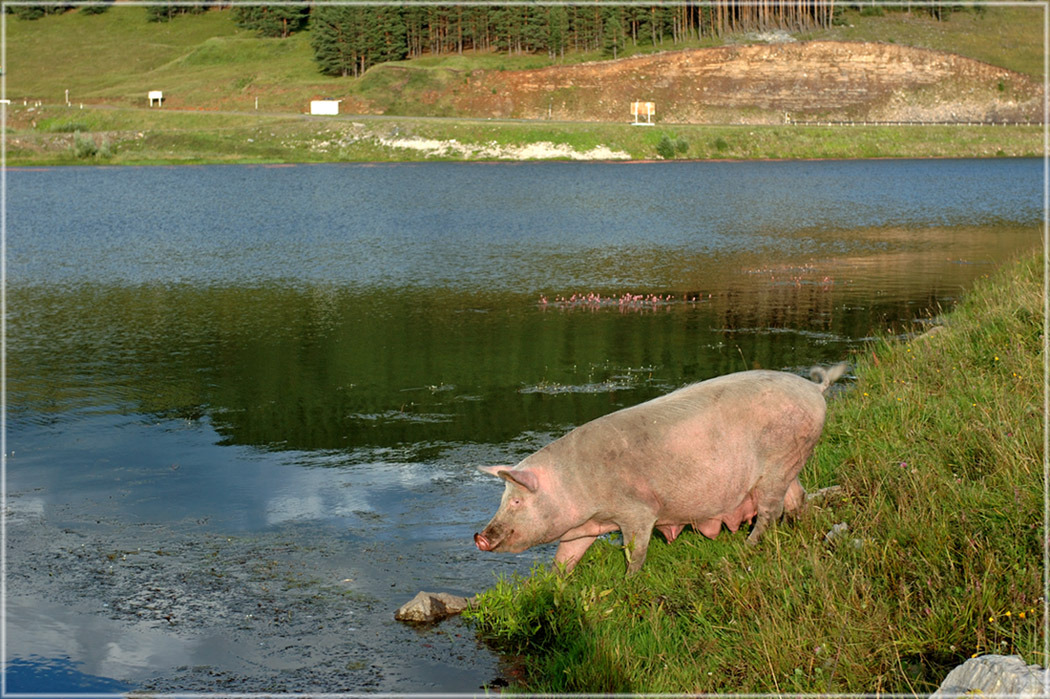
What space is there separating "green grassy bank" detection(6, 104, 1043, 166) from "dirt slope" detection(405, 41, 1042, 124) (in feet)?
66.7

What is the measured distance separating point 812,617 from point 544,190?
182 feet

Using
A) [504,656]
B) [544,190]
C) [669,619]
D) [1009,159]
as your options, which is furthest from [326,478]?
[1009,159]

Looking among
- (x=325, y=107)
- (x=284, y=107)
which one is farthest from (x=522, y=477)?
(x=284, y=107)

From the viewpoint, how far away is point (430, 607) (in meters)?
9.09

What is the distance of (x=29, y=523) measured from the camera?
1179cm

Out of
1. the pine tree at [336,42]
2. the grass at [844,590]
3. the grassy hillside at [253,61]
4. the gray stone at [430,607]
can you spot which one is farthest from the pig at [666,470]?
the pine tree at [336,42]

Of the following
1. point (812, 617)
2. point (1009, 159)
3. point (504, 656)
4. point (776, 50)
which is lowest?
point (504, 656)

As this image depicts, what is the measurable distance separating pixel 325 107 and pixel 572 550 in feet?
379

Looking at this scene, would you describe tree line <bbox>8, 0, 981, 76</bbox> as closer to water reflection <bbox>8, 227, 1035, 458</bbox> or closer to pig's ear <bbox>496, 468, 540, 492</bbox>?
water reflection <bbox>8, 227, 1035, 458</bbox>

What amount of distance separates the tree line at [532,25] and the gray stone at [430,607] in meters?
137

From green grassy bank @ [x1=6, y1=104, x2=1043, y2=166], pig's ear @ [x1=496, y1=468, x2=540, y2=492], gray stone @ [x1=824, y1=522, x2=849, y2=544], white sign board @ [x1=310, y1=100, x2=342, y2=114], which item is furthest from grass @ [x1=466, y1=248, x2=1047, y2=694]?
white sign board @ [x1=310, y1=100, x2=342, y2=114]

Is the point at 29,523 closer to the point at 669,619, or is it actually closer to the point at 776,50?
the point at 669,619

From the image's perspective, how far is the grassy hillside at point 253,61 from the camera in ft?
429

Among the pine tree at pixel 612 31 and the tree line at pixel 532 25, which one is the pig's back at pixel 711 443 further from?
the tree line at pixel 532 25
